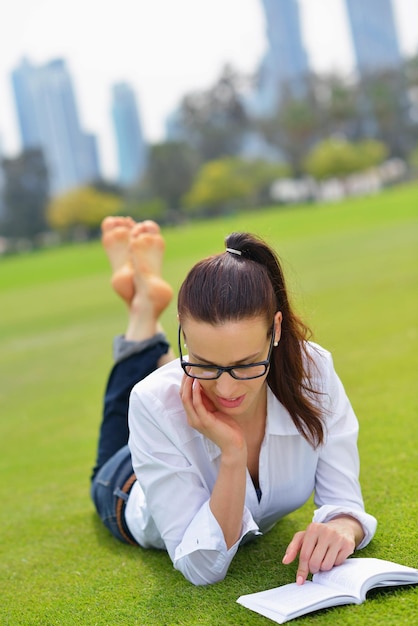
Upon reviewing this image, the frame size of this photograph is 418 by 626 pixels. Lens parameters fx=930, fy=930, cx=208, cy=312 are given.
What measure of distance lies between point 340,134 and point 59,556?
79865 mm

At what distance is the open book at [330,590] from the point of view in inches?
90.4

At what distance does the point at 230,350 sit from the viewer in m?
2.38

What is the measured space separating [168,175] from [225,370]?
76776mm

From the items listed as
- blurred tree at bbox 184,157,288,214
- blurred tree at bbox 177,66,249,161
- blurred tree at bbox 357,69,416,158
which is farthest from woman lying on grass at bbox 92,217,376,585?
blurred tree at bbox 177,66,249,161

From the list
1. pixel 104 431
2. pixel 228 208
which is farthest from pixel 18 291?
pixel 228 208

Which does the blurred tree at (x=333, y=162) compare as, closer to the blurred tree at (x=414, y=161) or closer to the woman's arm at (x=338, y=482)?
the blurred tree at (x=414, y=161)

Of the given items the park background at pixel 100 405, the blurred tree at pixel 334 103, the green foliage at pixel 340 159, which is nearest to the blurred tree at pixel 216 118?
the blurred tree at pixel 334 103

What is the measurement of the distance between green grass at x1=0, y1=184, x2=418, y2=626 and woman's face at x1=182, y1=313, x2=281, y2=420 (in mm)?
326

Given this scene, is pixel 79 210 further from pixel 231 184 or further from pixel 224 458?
pixel 224 458

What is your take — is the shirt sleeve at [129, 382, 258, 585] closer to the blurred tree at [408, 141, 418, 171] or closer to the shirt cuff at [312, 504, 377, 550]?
the shirt cuff at [312, 504, 377, 550]

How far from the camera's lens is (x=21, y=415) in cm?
650

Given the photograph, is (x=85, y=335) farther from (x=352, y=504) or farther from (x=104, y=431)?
(x=352, y=504)

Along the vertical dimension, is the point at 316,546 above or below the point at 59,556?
above

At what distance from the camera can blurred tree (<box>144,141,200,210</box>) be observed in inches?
3059
